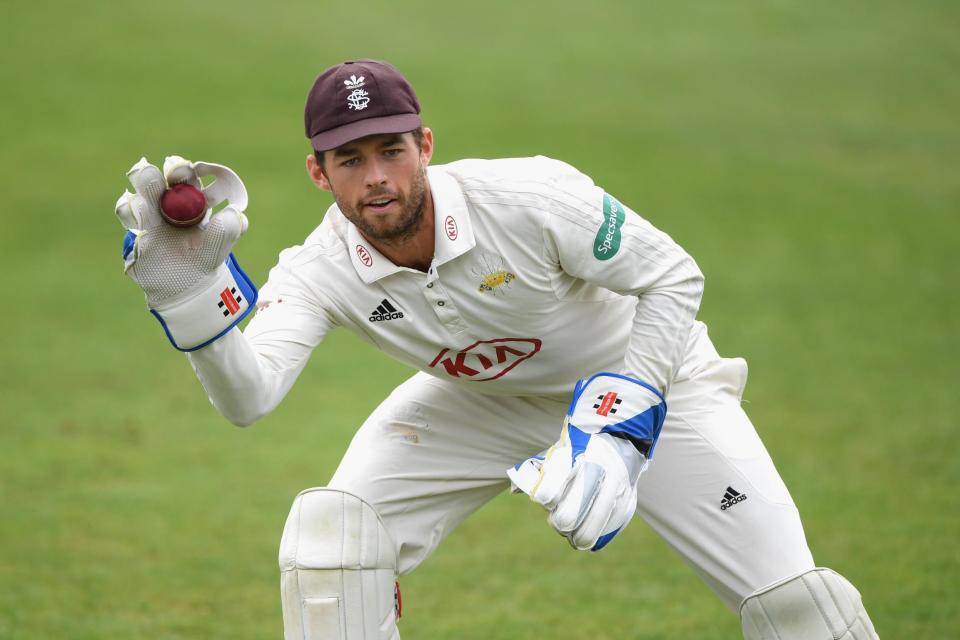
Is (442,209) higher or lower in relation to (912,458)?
higher

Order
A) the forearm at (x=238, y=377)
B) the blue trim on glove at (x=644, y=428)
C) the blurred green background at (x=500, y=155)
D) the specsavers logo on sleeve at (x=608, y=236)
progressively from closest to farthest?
the forearm at (x=238, y=377)
the blue trim on glove at (x=644, y=428)
the specsavers logo on sleeve at (x=608, y=236)
the blurred green background at (x=500, y=155)

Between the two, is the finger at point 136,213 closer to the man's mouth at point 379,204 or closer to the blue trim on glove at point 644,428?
the man's mouth at point 379,204

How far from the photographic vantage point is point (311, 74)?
1756 cm

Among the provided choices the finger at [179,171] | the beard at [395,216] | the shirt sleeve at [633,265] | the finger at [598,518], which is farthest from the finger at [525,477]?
the finger at [179,171]

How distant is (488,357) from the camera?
418cm

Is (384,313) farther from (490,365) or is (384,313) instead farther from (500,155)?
(500,155)

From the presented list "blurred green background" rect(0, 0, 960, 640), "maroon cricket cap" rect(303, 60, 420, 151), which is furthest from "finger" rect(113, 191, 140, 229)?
"blurred green background" rect(0, 0, 960, 640)

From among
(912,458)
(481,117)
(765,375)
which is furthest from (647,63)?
(912,458)

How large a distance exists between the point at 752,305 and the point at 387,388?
332 centimetres

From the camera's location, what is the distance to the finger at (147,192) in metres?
3.28

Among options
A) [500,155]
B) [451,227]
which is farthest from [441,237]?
[500,155]

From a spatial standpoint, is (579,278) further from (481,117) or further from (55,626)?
(481,117)

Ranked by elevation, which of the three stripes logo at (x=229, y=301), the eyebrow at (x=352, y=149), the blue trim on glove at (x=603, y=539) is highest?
the eyebrow at (x=352, y=149)

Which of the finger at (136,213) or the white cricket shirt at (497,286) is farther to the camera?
the white cricket shirt at (497,286)
